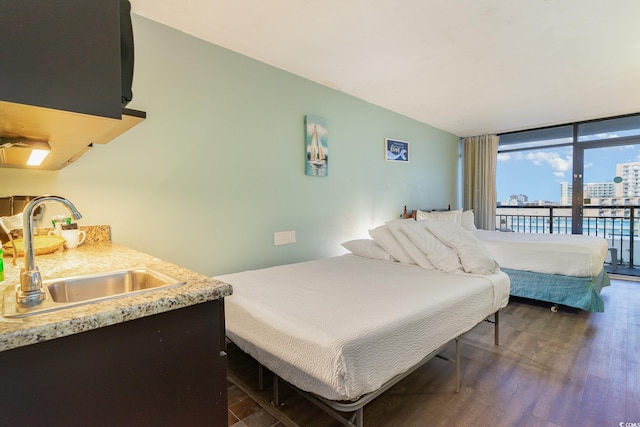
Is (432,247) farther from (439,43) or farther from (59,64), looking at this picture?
(59,64)

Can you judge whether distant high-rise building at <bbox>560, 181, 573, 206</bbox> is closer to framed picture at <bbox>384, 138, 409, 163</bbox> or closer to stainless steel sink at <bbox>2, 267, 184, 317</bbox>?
framed picture at <bbox>384, 138, 409, 163</bbox>

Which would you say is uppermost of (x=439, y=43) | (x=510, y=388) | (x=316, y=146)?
(x=439, y=43)

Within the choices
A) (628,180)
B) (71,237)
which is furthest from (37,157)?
(628,180)

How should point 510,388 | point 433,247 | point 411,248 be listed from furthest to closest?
point 411,248, point 433,247, point 510,388

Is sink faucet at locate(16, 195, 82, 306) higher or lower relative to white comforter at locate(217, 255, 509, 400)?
higher

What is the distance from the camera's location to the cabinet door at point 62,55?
69cm

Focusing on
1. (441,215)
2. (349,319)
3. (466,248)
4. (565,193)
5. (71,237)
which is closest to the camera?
(349,319)

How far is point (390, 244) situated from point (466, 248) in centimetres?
59

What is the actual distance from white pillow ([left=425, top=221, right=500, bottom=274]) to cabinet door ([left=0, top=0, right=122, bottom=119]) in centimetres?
215

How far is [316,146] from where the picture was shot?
3.03 meters

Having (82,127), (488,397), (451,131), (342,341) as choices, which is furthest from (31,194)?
(451,131)

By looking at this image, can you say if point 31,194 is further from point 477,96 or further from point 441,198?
point 441,198

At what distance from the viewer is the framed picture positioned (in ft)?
12.9

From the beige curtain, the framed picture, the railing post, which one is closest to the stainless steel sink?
the framed picture
